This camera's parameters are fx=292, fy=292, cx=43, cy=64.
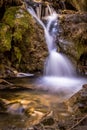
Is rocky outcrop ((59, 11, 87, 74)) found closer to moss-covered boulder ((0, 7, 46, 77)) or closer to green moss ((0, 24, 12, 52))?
moss-covered boulder ((0, 7, 46, 77))

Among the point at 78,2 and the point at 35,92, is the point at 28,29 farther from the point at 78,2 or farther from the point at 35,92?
the point at 78,2

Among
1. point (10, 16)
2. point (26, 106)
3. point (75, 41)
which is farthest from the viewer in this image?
point (75, 41)

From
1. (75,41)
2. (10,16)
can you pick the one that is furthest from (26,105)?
(75,41)

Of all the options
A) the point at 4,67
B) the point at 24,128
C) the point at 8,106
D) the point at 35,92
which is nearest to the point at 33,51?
the point at 4,67

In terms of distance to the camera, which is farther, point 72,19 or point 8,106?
point 72,19

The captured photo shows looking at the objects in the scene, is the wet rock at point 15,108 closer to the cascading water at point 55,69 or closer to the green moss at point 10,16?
the cascading water at point 55,69

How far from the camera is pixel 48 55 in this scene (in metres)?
10.6

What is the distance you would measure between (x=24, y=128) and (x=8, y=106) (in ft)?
3.88

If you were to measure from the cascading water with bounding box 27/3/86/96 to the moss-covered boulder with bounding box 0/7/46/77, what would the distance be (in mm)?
299

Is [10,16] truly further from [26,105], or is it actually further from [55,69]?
[26,105]

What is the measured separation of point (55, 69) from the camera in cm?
1034

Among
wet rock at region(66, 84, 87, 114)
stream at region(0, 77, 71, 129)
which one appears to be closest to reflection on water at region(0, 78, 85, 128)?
stream at region(0, 77, 71, 129)

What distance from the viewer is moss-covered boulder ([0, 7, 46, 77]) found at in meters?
9.79

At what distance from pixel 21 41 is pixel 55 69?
1553 mm
